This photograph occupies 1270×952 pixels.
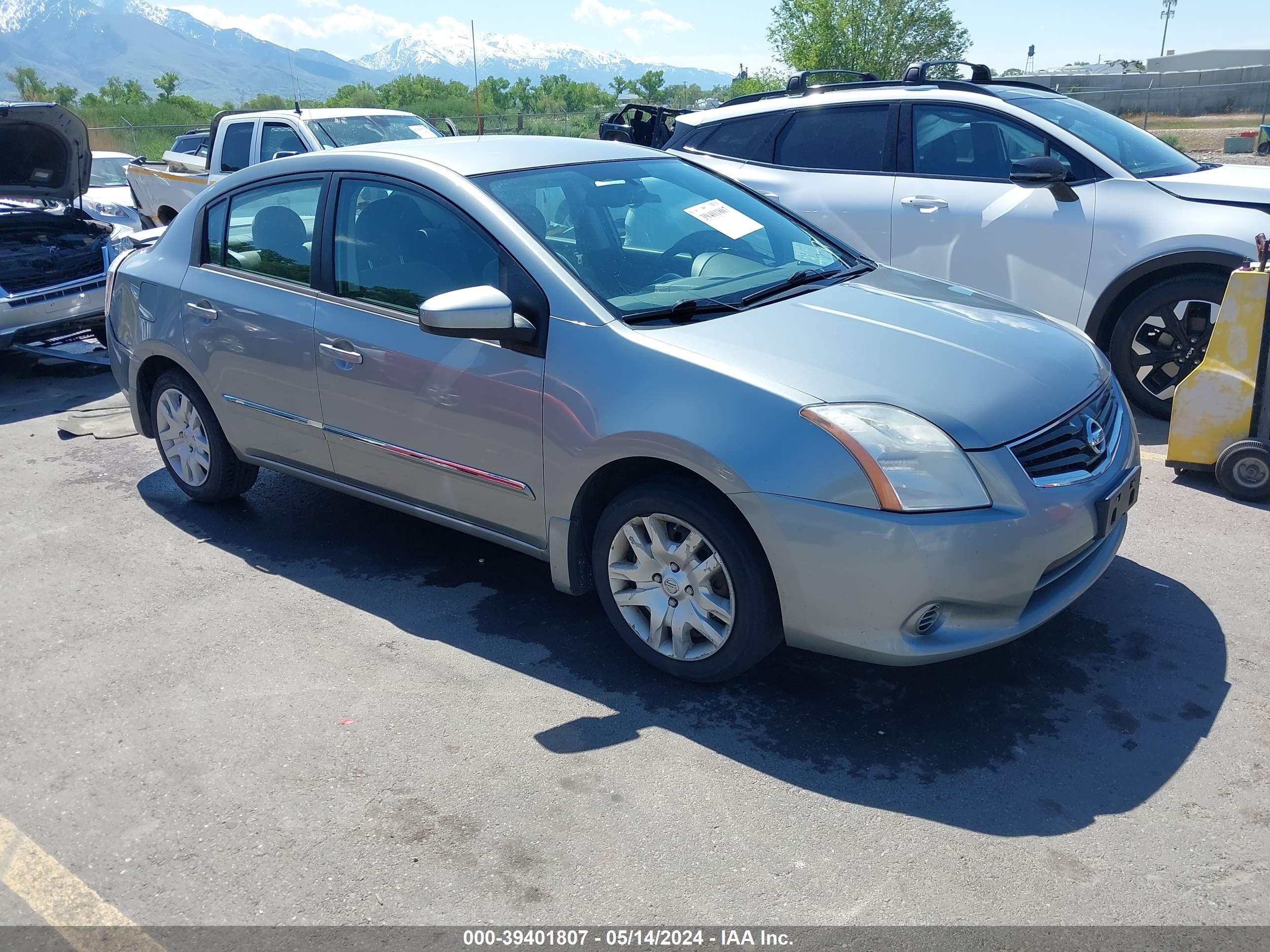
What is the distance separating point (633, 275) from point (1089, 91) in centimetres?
5485

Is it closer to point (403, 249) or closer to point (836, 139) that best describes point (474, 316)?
point (403, 249)

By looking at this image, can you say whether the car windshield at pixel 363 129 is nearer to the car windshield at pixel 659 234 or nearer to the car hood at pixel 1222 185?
the car windshield at pixel 659 234

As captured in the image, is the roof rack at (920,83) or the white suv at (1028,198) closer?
the white suv at (1028,198)

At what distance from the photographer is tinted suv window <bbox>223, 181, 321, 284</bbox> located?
176 inches

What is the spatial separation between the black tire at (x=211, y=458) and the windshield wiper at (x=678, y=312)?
8.16 ft

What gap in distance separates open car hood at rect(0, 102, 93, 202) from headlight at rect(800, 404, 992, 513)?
7.44 metres

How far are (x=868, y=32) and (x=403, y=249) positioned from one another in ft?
161

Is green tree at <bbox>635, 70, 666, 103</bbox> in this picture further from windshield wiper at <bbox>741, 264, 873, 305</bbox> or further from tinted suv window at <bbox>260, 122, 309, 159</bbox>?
windshield wiper at <bbox>741, 264, 873, 305</bbox>

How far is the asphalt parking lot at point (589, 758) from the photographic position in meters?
2.65

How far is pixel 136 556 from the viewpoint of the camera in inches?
193

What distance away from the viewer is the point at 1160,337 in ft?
19.6

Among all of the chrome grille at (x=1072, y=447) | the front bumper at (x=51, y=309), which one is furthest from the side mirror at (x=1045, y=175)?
the front bumper at (x=51, y=309)

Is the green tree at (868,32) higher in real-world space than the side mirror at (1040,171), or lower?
higher

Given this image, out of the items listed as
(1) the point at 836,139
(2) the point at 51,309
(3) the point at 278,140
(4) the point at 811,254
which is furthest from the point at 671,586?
(3) the point at 278,140
